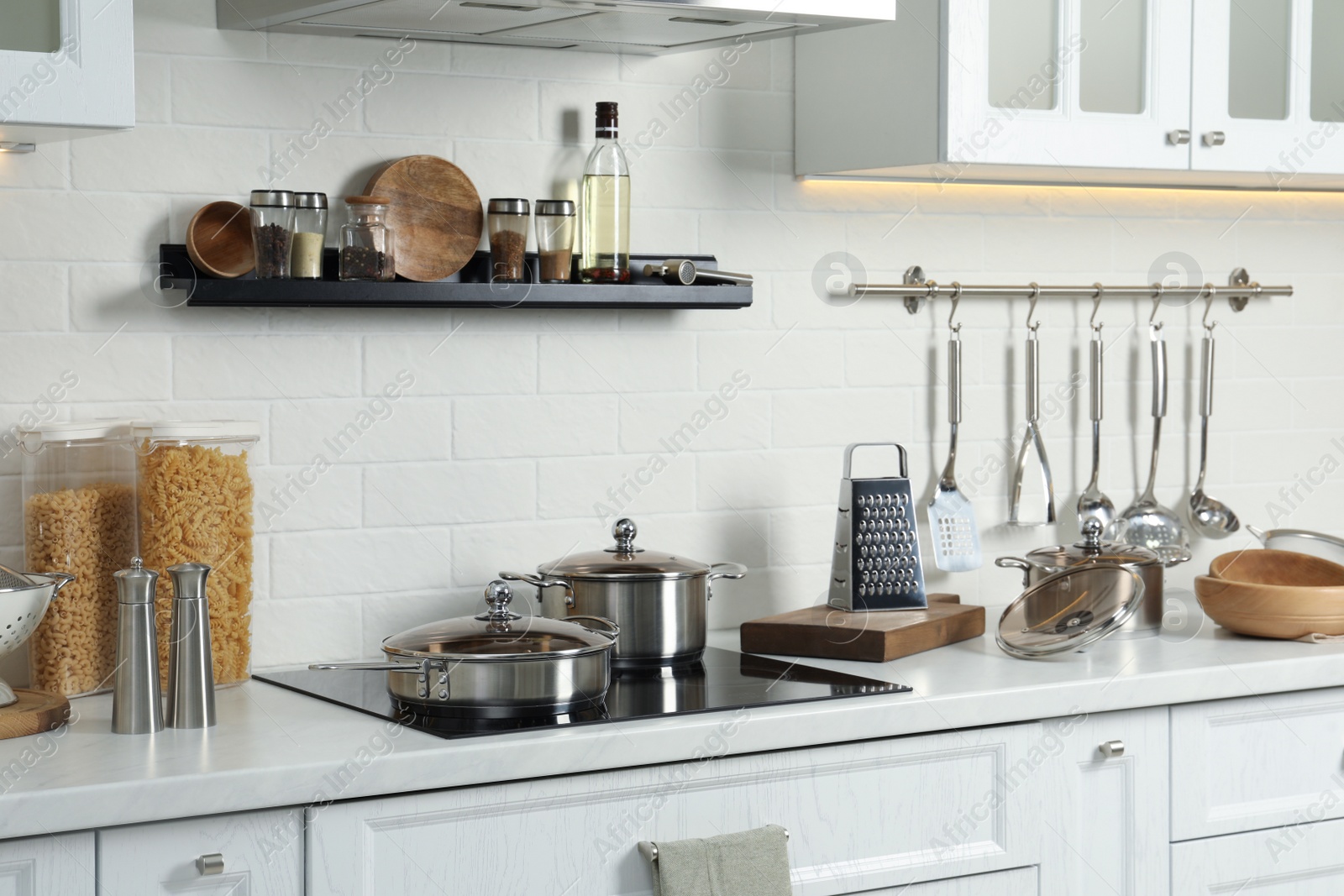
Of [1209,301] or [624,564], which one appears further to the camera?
[1209,301]

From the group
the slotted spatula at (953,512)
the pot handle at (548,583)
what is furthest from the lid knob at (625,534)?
the slotted spatula at (953,512)

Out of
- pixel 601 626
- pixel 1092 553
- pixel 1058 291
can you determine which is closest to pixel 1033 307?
pixel 1058 291

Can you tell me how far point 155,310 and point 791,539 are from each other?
1048mm

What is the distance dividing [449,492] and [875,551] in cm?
64

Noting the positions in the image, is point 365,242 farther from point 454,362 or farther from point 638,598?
point 638,598

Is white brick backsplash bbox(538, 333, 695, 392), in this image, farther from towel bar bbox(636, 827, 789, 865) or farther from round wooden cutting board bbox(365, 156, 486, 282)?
towel bar bbox(636, 827, 789, 865)

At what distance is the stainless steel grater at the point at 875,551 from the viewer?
2.24m

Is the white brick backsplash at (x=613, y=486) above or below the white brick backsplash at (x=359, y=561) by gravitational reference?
above

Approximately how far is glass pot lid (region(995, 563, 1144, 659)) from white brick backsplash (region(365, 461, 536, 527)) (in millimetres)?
732

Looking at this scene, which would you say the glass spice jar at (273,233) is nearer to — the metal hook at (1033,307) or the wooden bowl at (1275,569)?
the metal hook at (1033,307)

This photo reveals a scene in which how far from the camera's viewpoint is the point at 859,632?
212 centimetres

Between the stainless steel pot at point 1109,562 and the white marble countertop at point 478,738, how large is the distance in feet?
0.37

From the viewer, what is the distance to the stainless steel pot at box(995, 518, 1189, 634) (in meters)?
2.28

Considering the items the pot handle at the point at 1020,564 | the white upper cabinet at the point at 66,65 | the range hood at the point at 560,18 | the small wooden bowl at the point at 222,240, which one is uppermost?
the range hood at the point at 560,18
